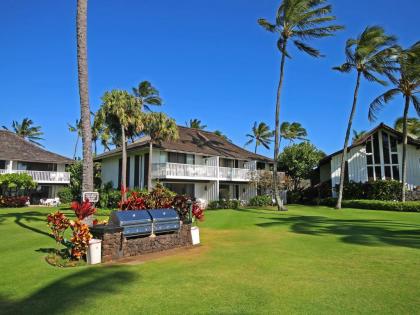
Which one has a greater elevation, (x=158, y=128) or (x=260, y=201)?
(x=158, y=128)

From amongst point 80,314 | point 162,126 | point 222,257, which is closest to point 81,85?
point 222,257

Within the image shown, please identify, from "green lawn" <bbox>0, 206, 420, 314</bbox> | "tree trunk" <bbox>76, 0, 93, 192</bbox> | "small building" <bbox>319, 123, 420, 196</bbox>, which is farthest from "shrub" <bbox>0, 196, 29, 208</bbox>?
"small building" <bbox>319, 123, 420, 196</bbox>

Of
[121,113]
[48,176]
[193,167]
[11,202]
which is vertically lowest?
[11,202]

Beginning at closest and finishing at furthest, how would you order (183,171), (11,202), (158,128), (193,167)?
(158,128) < (183,171) < (193,167) < (11,202)

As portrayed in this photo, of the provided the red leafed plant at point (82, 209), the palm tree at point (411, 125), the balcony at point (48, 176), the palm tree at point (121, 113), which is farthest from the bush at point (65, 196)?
the palm tree at point (411, 125)

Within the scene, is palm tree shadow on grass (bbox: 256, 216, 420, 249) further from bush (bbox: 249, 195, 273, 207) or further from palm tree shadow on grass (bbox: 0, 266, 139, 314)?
bush (bbox: 249, 195, 273, 207)

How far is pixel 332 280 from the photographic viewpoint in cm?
677

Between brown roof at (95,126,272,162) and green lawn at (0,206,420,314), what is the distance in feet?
59.8

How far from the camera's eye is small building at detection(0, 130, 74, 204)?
121 ft

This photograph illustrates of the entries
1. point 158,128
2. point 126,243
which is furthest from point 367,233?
point 158,128

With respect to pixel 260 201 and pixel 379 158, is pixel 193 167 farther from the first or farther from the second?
pixel 379 158

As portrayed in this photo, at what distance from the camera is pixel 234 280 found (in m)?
6.90

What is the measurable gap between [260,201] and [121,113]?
49.9 ft

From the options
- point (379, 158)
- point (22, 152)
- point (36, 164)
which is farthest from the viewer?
point (36, 164)
